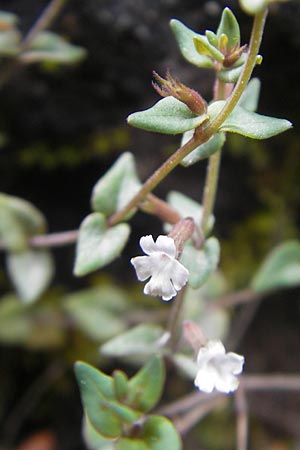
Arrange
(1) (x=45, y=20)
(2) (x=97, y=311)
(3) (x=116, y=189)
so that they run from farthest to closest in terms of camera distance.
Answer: (2) (x=97, y=311)
(1) (x=45, y=20)
(3) (x=116, y=189)

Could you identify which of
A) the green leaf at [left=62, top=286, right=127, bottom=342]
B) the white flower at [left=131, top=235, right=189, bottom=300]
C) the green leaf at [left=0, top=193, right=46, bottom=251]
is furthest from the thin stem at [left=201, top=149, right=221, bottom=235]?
the green leaf at [left=62, top=286, right=127, bottom=342]

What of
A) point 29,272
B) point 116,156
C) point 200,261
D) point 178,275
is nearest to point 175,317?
point 200,261

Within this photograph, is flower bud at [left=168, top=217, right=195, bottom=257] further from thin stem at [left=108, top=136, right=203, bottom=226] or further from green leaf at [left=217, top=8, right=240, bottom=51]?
green leaf at [left=217, top=8, right=240, bottom=51]

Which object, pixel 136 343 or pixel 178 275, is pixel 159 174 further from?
pixel 136 343

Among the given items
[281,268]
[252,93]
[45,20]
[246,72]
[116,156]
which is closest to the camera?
[246,72]

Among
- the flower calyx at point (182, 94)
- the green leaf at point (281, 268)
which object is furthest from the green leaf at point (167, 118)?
the green leaf at point (281, 268)

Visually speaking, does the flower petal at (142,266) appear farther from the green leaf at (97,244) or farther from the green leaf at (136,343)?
the green leaf at (136,343)
